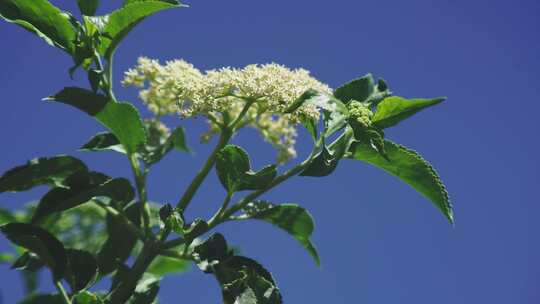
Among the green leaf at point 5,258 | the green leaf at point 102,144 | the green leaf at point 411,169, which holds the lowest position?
the green leaf at point 5,258

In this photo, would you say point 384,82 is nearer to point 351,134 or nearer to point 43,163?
point 351,134

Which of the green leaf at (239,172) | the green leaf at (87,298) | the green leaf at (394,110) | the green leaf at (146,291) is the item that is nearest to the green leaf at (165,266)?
the green leaf at (146,291)

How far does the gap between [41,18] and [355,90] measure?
135 cm

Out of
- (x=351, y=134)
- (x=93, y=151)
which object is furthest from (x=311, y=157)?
(x=93, y=151)

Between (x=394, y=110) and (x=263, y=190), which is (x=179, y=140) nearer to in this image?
(x=263, y=190)

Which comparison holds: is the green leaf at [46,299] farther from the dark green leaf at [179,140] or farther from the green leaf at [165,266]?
the dark green leaf at [179,140]

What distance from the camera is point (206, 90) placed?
2705 mm

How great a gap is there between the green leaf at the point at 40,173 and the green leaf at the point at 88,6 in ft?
2.06

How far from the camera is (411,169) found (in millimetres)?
2627

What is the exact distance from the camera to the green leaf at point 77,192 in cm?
276

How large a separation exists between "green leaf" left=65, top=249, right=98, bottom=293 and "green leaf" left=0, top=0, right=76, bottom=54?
0.92 meters

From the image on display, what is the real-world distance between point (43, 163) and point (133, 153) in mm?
391

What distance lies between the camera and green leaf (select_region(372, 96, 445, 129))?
100 inches

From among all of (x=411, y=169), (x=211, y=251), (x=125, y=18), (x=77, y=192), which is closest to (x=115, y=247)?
(x=77, y=192)
